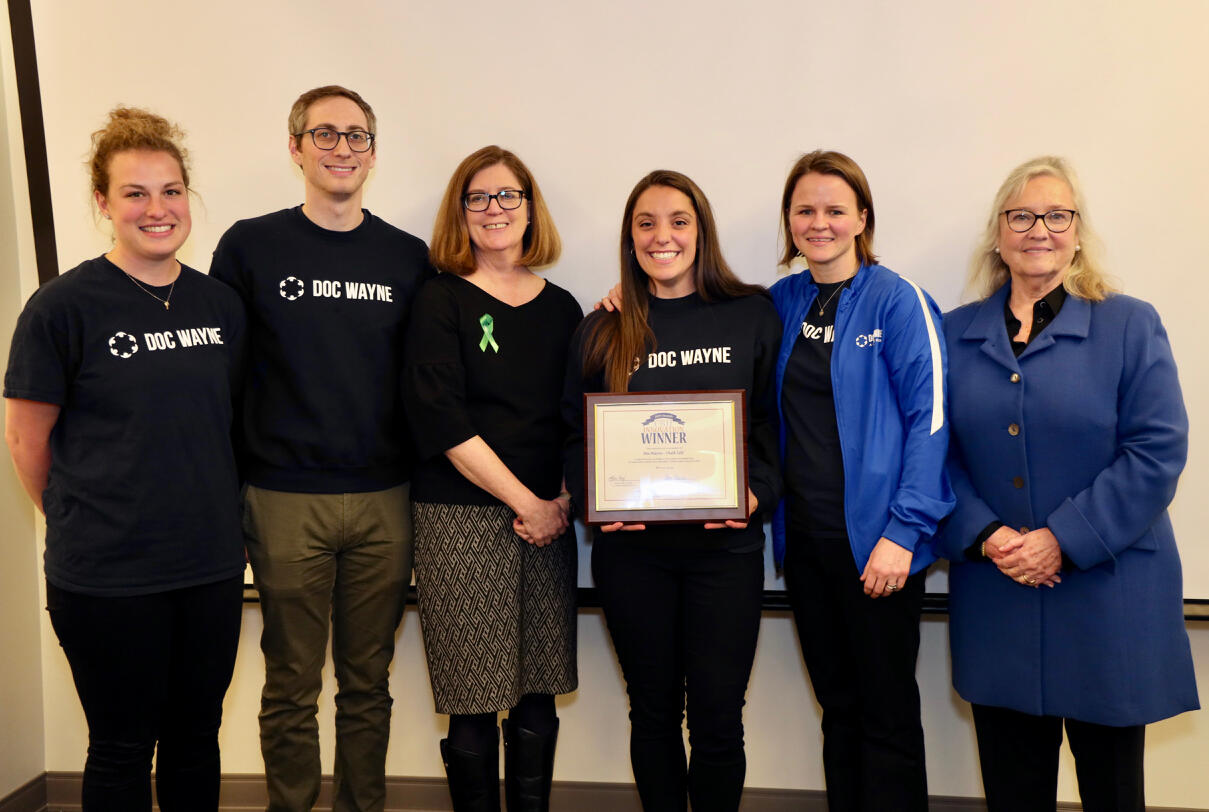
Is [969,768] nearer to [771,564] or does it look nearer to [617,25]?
[771,564]

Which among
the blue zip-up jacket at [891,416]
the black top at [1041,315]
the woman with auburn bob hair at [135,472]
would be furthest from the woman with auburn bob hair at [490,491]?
the black top at [1041,315]

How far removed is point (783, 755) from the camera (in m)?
2.94

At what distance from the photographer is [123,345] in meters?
1.95

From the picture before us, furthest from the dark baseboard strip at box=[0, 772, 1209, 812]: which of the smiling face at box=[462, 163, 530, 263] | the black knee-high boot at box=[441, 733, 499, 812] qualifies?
the smiling face at box=[462, 163, 530, 263]

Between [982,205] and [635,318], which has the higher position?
[982,205]

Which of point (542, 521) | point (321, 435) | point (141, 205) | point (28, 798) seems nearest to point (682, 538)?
point (542, 521)

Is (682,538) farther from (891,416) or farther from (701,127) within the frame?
(701,127)

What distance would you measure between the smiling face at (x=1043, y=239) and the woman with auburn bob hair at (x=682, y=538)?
626 mm

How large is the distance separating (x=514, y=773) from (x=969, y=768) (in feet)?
5.23

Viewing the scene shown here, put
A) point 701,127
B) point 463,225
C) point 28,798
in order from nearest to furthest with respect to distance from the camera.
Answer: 1. point 463,225
2. point 701,127
3. point 28,798

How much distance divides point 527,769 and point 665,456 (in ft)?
3.24

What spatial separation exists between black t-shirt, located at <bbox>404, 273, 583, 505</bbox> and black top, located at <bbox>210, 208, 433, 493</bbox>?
0.13 m

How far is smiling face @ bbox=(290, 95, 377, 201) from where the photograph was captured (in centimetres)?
229

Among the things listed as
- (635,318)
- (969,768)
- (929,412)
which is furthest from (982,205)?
(969,768)
